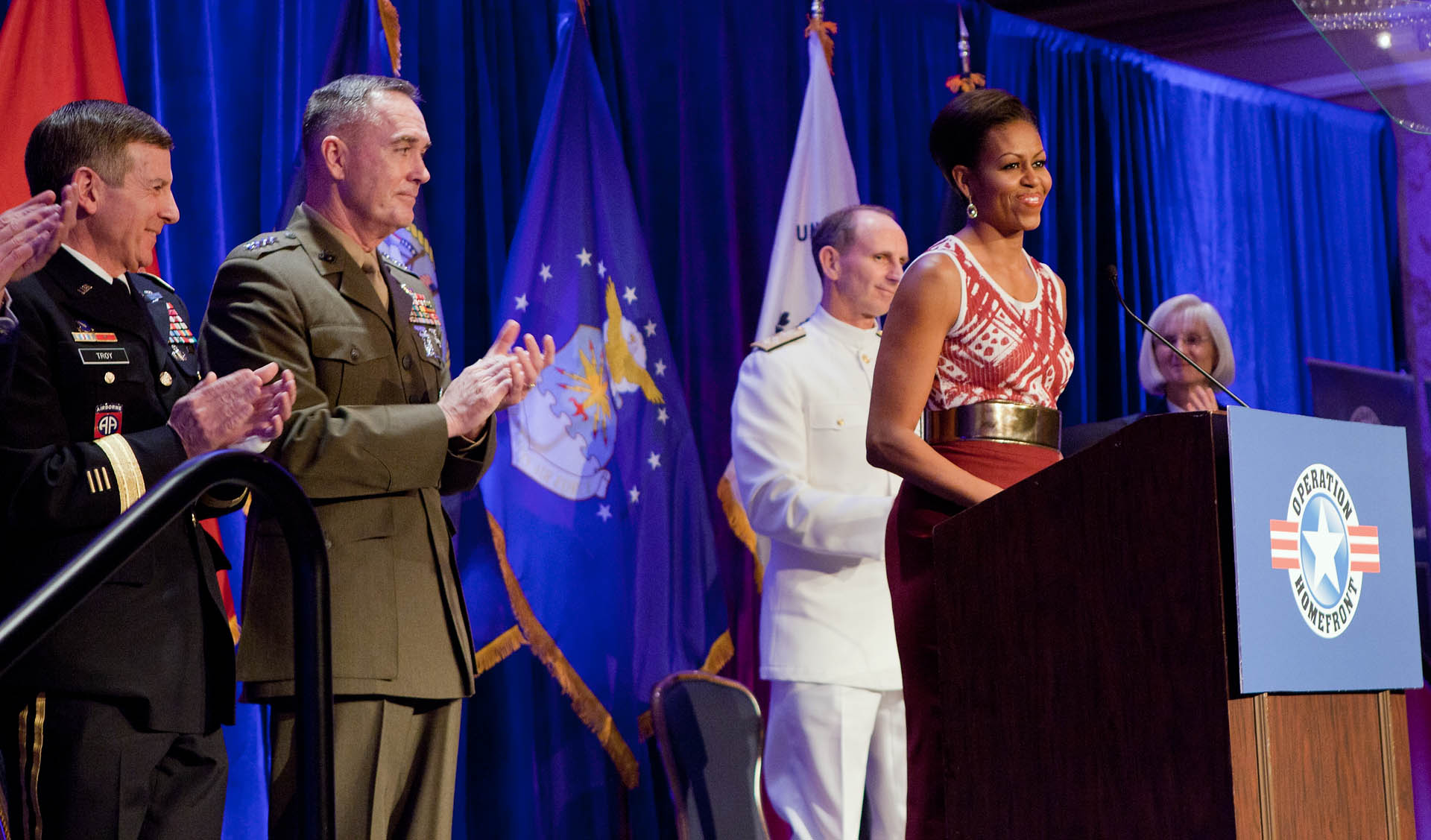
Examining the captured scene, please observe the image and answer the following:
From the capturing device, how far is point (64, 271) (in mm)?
2496

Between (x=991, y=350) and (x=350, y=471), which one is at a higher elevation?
(x=991, y=350)

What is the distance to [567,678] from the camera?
13.7 ft

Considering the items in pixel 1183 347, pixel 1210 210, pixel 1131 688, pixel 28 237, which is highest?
pixel 1210 210

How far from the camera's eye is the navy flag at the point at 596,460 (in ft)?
13.7

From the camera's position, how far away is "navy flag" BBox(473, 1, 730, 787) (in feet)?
13.7

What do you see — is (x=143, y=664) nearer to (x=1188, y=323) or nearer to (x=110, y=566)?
(x=110, y=566)

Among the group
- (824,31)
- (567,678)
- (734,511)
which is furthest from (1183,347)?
(567,678)

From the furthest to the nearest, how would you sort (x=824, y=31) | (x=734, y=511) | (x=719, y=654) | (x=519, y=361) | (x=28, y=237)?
1. (x=824, y=31)
2. (x=734, y=511)
3. (x=719, y=654)
4. (x=519, y=361)
5. (x=28, y=237)

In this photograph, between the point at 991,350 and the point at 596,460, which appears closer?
the point at 991,350

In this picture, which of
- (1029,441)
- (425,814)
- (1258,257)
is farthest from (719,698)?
(1258,257)

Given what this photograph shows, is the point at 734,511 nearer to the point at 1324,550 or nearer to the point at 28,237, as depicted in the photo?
the point at 28,237

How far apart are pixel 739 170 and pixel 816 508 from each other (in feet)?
5.08

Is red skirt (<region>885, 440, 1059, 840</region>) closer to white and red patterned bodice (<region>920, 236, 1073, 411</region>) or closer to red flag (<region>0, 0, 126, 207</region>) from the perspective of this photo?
white and red patterned bodice (<region>920, 236, 1073, 411</region>)

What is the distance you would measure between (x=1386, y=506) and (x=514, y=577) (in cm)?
255
